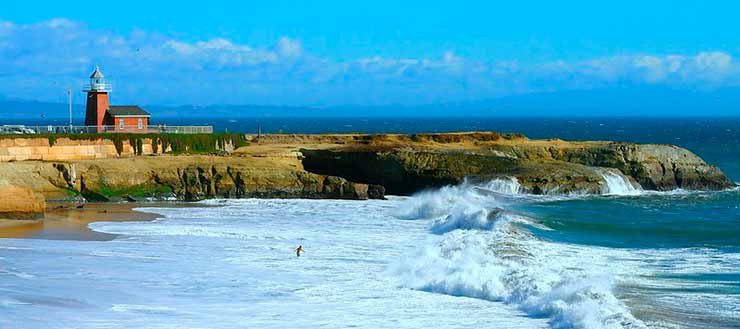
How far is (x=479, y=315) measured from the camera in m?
17.9

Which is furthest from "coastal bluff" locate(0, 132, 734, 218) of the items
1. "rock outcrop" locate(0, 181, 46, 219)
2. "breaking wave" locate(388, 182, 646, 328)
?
"breaking wave" locate(388, 182, 646, 328)

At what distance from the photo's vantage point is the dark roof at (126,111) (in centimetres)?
5122

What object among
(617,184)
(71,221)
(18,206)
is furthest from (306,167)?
(18,206)

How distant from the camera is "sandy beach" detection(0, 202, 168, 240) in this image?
1134 inches

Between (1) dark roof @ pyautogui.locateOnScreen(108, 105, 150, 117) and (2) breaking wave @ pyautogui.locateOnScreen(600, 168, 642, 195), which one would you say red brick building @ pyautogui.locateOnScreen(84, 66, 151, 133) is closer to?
(1) dark roof @ pyautogui.locateOnScreen(108, 105, 150, 117)

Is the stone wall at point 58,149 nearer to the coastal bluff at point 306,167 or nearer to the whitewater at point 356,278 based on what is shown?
the coastal bluff at point 306,167

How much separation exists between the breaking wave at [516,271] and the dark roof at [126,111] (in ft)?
79.0

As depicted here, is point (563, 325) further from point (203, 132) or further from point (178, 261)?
point (203, 132)

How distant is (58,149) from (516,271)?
2685 centimetres

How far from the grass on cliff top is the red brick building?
300 cm

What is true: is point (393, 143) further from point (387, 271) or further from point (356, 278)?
point (356, 278)

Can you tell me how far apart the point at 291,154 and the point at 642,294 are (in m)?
28.1

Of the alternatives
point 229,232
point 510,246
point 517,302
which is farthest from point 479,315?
point 229,232

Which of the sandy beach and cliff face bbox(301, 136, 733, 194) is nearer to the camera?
the sandy beach
